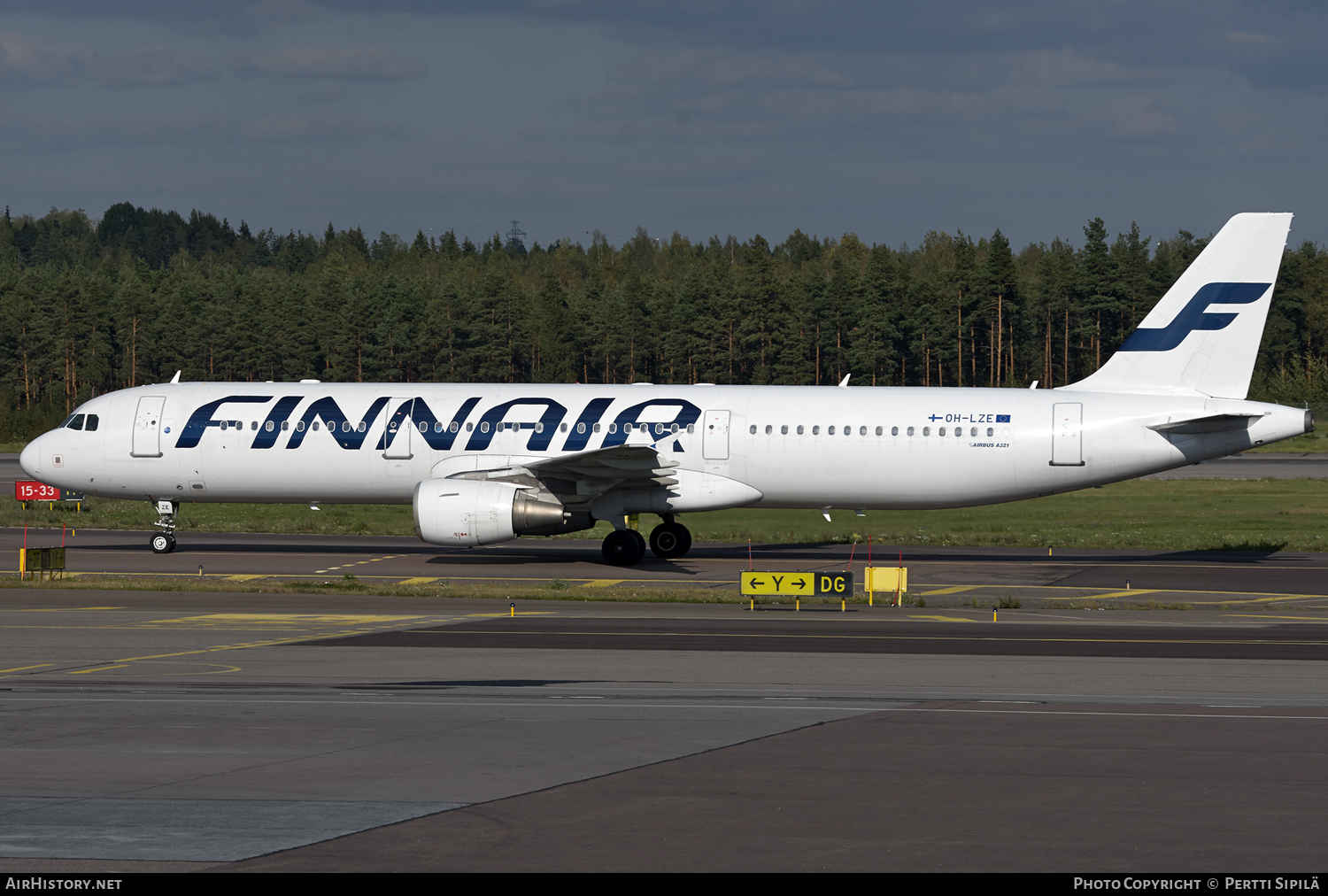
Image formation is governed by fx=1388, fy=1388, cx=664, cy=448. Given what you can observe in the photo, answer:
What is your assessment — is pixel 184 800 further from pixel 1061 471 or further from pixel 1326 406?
pixel 1326 406

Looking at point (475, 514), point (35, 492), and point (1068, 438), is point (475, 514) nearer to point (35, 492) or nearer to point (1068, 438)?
point (1068, 438)

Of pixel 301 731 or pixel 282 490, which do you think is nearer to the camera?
pixel 301 731

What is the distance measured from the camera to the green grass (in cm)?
4228

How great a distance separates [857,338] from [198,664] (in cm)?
11545

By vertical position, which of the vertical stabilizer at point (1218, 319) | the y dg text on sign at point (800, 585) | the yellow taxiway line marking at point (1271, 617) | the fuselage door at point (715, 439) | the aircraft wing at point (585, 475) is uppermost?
the vertical stabilizer at point (1218, 319)

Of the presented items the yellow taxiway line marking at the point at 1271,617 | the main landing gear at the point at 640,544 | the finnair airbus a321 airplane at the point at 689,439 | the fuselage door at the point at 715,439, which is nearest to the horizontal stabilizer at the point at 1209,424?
the finnair airbus a321 airplane at the point at 689,439

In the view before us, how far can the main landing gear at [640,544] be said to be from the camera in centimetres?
3650

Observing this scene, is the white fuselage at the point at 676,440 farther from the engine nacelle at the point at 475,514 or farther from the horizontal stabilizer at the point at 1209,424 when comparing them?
the engine nacelle at the point at 475,514

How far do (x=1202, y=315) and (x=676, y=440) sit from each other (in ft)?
45.8

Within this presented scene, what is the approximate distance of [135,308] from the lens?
152125mm

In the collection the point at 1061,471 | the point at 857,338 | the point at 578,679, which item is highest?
the point at 857,338

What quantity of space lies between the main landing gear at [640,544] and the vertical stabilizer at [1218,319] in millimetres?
12326
